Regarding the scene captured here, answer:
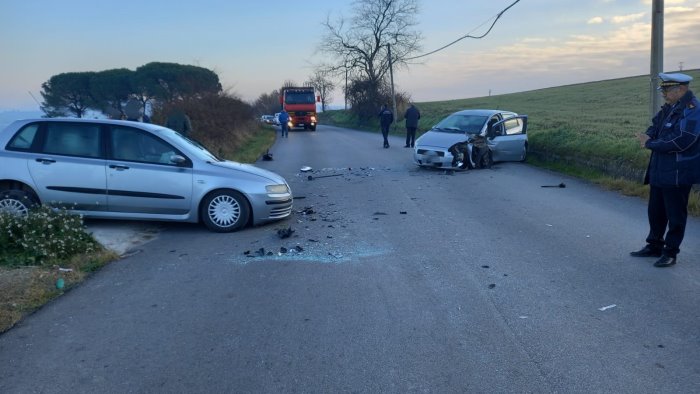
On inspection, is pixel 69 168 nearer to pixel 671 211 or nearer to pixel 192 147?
pixel 192 147

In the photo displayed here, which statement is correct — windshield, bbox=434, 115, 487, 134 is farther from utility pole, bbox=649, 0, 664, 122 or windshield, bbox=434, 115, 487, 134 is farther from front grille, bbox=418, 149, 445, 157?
utility pole, bbox=649, 0, 664, 122

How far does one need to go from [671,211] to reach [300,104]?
38.9 metres

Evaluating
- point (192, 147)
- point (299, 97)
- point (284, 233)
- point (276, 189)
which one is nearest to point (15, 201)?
point (192, 147)

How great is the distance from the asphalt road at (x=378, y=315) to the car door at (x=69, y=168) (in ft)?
3.98

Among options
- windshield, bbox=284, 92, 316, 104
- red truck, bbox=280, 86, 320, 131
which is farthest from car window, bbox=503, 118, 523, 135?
windshield, bbox=284, 92, 316, 104

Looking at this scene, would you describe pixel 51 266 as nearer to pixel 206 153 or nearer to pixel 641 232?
pixel 206 153

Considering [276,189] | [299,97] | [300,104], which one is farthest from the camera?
[300,104]

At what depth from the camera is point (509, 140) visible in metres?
17.2

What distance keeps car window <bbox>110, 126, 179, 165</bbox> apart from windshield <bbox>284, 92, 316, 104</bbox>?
1399 inches

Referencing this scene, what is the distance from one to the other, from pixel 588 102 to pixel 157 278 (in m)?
50.7

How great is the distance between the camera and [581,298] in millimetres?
5430

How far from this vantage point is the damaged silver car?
51.5 ft

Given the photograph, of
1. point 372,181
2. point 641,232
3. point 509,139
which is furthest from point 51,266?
point 509,139

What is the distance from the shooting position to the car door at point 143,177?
829 cm
